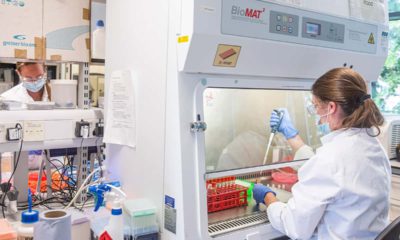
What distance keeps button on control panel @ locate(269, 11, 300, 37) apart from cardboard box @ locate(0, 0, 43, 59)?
1.20 meters

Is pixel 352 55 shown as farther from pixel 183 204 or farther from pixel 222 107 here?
pixel 183 204

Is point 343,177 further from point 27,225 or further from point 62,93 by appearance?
point 62,93

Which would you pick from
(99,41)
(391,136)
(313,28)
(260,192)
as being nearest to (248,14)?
(313,28)

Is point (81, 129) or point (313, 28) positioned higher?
point (313, 28)

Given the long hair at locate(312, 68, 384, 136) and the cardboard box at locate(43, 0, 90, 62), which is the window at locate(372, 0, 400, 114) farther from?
the cardboard box at locate(43, 0, 90, 62)

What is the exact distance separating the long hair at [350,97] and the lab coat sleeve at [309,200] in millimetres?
221

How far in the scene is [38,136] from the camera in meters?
1.76

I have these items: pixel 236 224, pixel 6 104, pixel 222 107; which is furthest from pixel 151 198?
pixel 6 104

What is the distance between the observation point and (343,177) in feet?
3.98

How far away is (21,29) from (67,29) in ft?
0.74

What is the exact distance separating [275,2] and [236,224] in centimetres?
88

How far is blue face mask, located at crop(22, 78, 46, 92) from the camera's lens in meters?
2.34

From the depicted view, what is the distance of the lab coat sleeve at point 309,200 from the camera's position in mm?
1228

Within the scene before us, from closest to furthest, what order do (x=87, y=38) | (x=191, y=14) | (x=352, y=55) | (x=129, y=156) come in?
(x=191, y=14), (x=129, y=156), (x=352, y=55), (x=87, y=38)
